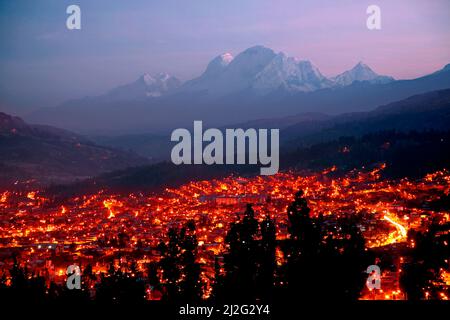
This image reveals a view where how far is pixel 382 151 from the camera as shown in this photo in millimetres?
60594

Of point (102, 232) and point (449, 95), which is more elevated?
point (449, 95)

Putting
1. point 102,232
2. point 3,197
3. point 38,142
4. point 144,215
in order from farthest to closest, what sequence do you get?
point 38,142, point 3,197, point 144,215, point 102,232

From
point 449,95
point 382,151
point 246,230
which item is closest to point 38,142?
point 382,151

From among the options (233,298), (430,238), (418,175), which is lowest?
(233,298)

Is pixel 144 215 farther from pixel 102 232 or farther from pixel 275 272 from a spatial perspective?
pixel 275 272

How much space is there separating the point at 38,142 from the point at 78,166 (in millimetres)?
17622

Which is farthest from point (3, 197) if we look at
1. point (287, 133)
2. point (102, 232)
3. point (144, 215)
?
point (287, 133)

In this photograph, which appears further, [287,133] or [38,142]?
[287,133]

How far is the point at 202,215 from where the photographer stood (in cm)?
3425

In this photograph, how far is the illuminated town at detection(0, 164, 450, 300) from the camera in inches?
850

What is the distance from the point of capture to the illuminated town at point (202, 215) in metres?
21.6

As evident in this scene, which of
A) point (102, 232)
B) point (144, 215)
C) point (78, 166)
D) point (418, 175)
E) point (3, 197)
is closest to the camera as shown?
point (102, 232)

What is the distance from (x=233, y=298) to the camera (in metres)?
10.2
